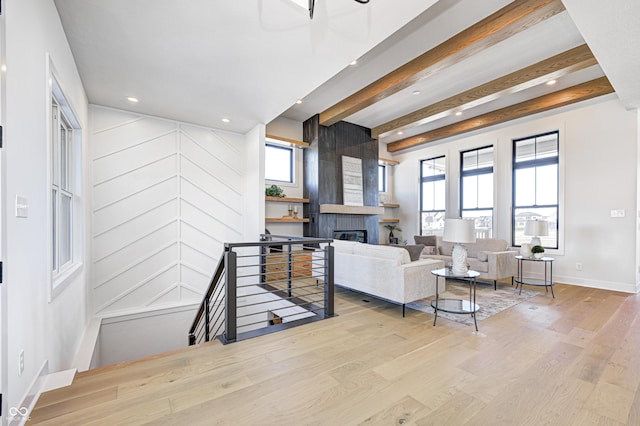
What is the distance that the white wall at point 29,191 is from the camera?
147 cm

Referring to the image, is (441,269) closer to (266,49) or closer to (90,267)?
(266,49)

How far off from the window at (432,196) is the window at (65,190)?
753cm

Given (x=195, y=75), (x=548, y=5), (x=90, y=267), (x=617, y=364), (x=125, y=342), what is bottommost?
(x=125, y=342)

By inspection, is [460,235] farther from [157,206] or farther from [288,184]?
[157,206]

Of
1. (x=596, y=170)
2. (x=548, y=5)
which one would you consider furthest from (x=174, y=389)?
(x=596, y=170)

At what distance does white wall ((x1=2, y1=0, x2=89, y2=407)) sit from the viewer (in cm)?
147

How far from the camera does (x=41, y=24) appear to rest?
77.5 inches

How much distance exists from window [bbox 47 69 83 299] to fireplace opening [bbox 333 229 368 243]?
4.56m

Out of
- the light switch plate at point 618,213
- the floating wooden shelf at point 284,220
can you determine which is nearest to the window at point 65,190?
the floating wooden shelf at point 284,220

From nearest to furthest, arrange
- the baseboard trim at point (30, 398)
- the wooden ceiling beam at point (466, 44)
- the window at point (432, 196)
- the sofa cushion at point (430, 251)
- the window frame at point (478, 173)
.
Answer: the baseboard trim at point (30, 398) < the wooden ceiling beam at point (466, 44) < the sofa cushion at point (430, 251) < the window frame at point (478, 173) < the window at point (432, 196)

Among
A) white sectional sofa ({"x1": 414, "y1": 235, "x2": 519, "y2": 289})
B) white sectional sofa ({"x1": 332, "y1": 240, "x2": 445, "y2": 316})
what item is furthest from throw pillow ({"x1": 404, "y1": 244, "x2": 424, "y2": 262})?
white sectional sofa ({"x1": 414, "y1": 235, "x2": 519, "y2": 289})

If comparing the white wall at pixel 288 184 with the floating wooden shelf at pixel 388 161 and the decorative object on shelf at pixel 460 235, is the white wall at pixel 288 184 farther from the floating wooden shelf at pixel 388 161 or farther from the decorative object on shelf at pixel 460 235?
the decorative object on shelf at pixel 460 235

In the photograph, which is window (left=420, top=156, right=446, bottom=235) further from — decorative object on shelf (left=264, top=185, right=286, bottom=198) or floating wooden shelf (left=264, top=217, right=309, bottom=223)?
decorative object on shelf (left=264, top=185, right=286, bottom=198)

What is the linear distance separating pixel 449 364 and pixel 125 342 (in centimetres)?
461
